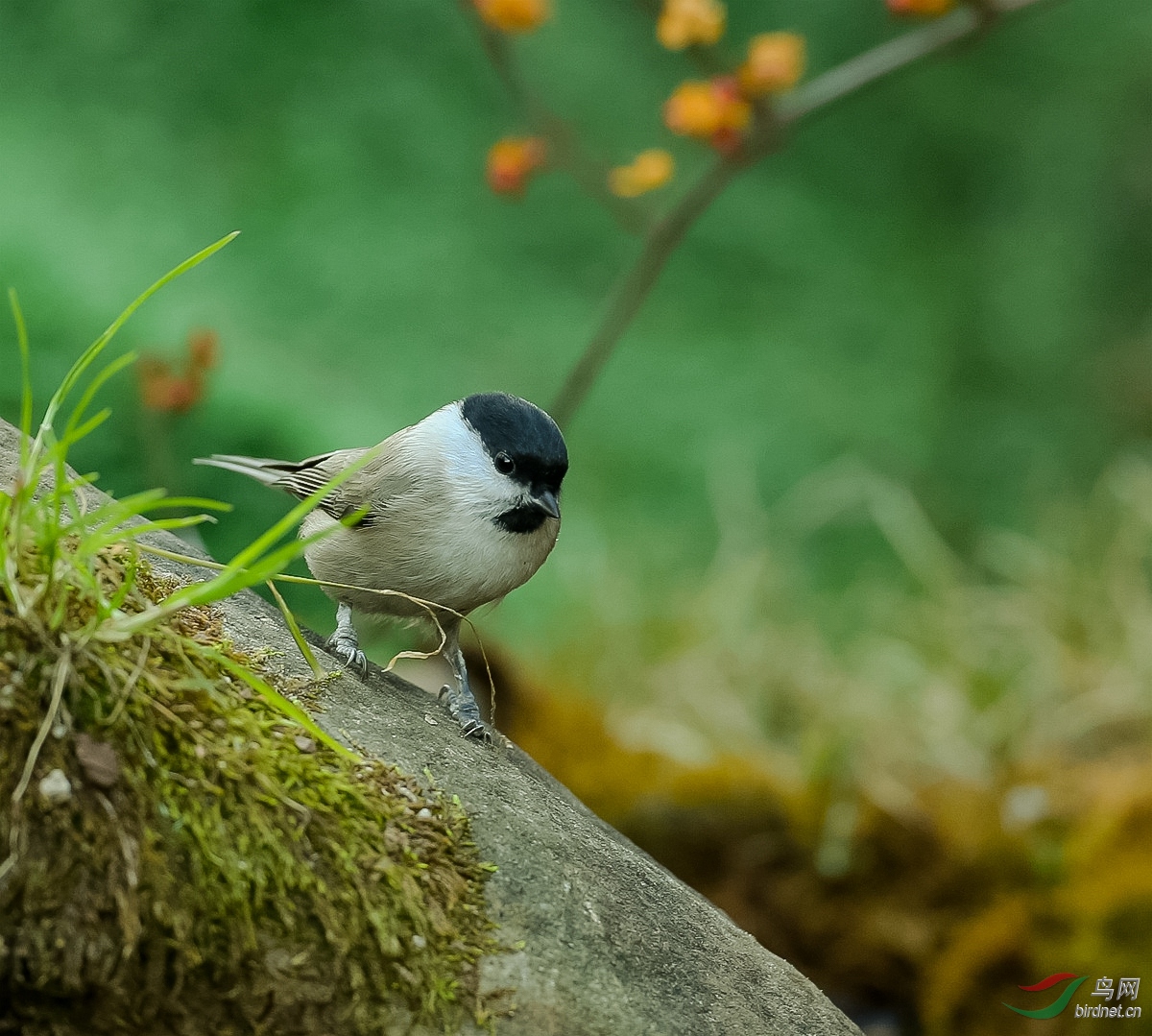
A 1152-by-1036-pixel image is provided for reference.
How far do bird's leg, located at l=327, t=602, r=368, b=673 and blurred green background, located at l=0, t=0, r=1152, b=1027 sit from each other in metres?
1.47

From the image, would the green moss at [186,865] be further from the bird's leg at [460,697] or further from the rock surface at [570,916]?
the bird's leg at [460,697]

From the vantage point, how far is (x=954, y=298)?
26.2 ft

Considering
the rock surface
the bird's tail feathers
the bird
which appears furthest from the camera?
the bird's tail feathers

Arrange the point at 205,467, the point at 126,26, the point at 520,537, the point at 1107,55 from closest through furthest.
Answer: the point at 520,537 < the point at 205,467 < the point at 126,26 < the point at 1107,55

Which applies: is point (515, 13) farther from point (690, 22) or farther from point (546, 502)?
point (546, 502)

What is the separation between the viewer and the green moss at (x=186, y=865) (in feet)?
5.11

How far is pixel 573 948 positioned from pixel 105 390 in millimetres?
3714

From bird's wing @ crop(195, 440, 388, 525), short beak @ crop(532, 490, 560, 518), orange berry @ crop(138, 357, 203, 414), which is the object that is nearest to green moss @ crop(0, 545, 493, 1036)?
short beak @ crop(532, 490, 560, 518)

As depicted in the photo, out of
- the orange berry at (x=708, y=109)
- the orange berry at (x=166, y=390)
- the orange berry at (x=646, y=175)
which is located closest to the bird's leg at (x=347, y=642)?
the orange berry at (x=166, y=390)

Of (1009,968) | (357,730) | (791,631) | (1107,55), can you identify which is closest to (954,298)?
(1107,55)

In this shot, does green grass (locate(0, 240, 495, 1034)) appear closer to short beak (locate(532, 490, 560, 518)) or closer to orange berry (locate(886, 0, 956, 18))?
short beak (locate(532, 490, 560, 518))

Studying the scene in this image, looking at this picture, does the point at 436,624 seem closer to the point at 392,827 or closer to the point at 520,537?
the point at 520,537

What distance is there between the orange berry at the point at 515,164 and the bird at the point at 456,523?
1.44m

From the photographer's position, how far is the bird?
289 cm
